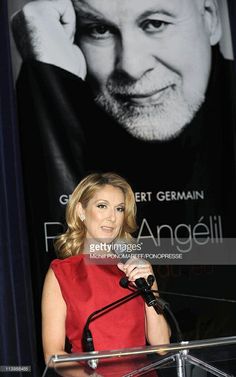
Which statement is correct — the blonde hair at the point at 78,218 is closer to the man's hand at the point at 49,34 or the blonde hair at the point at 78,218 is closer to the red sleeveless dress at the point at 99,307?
the red sleeveless dress at the point at 99,307

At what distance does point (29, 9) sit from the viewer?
3197mm

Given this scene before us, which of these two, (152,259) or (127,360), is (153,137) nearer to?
(152,259)

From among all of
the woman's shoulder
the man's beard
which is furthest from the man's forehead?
the woman's shoulder

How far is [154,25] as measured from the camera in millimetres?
3311

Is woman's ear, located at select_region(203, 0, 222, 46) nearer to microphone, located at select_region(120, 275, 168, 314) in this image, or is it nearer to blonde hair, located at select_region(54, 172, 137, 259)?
blonde hair, located at select_region(54, 172, 137, 259)

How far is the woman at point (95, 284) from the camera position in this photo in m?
2.07

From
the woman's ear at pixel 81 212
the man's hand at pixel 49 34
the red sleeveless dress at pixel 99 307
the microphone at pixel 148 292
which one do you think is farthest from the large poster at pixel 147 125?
the microphone at pixel 148 292

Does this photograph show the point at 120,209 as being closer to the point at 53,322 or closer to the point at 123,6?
the point at 53,322

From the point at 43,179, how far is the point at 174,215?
0.68 meters

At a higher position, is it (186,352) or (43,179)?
(43,179)

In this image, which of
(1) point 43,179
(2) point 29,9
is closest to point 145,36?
(2) point 29,9

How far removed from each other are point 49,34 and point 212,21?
0.85 meters

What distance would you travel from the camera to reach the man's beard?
327 cm

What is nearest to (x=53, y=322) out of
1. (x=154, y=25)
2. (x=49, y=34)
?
(x=49, y=34)
